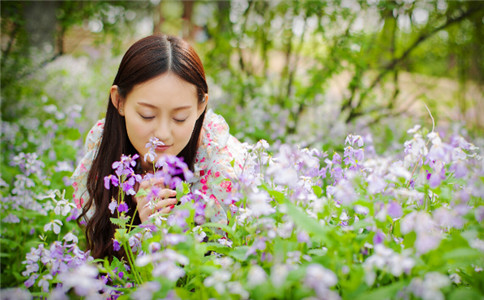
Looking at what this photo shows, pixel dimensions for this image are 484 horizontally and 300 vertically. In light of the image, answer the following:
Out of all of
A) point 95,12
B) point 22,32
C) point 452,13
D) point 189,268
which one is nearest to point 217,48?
point 95,12

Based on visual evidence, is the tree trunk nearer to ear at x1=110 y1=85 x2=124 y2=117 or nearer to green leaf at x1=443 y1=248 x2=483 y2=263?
ear at x1=110 y1=85 x2=124 y2=117

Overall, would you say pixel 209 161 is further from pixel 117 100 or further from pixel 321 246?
pixel 321 246

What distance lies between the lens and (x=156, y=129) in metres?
1.87

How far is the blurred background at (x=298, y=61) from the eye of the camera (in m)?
3.90

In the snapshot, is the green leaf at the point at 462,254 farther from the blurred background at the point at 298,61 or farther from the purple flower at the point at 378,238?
the blurred background at the point at 298,61

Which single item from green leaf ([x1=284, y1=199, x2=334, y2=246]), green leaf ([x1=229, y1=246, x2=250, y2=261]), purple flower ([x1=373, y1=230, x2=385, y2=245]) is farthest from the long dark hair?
purple flower ([x1=373, y1=230, x2=385, y2=245])

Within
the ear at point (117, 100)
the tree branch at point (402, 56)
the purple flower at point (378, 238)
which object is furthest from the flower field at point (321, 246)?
the tree branch at point (402, 56)

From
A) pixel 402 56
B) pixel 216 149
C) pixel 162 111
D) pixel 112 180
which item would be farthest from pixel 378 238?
pixel 402 56

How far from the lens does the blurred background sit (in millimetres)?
3902

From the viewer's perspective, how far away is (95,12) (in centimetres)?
463

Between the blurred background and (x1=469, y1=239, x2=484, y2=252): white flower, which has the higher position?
the blurred background

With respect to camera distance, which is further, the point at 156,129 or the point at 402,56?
the point at 402,56

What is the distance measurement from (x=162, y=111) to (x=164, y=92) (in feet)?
0.29

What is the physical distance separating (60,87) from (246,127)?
3.00m
